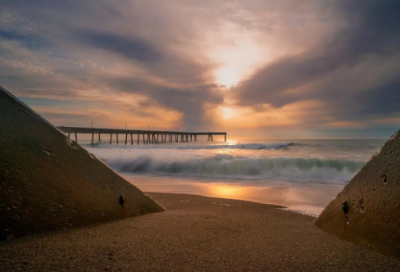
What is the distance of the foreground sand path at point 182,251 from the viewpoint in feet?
4.41

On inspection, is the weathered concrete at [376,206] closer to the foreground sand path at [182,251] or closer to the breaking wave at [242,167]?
the foreground sand path at [182,251]

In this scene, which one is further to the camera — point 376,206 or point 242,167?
point 242,167

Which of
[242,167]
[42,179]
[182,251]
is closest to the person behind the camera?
[182,251]

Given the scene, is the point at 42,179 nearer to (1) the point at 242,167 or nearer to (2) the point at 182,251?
(2) the point at 182,251

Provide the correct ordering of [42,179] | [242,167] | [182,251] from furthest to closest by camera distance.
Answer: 1. [242,167]
2. [42,179]
3. [182,251]

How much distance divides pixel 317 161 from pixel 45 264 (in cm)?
1307

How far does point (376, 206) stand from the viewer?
162 cm

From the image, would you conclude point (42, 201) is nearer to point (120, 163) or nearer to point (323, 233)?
point (323, 233)

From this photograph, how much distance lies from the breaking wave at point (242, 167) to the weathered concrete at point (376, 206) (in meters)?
7.92

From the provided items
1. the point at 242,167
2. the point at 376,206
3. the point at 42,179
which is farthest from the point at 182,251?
the point at 242,167

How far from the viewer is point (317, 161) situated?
12.5 m

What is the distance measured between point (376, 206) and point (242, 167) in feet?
30.7

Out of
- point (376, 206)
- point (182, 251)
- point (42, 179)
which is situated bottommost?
point (182, 251)

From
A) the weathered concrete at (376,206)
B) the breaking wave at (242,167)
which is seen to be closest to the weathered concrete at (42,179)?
the weathered concrete at (376,206)
